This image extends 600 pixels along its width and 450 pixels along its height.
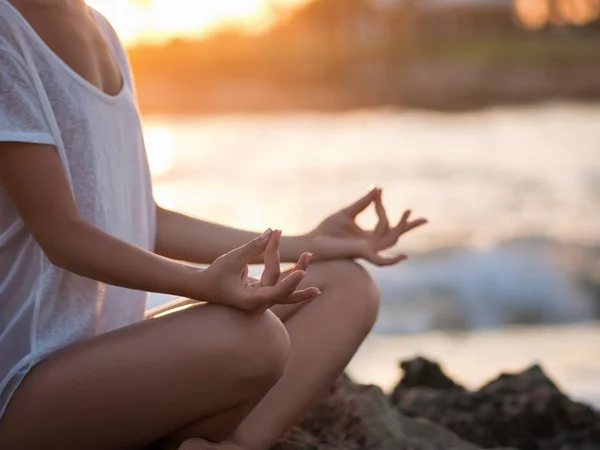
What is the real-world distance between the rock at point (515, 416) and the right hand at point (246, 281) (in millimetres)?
1485

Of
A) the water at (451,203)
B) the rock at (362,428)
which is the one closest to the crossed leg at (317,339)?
the rock at (362,428)

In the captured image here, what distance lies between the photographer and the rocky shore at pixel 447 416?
8.09ft

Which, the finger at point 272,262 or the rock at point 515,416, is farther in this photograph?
the rock at point 515,416

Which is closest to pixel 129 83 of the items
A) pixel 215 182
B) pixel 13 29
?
pixel 13 29

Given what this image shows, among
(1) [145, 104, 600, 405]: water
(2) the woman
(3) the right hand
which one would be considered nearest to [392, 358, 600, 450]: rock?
(2) the woman

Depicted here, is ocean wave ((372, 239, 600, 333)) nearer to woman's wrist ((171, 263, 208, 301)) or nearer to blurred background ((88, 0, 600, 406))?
blurred background ((88, 0, 600, 406))

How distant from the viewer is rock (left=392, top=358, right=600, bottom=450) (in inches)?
118

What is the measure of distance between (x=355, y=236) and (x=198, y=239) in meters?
0.37

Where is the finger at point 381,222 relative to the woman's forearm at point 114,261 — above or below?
below

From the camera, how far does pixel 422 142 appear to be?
20094mm

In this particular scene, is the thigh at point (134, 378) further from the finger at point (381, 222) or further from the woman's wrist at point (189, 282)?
the finger at point (381, 222)

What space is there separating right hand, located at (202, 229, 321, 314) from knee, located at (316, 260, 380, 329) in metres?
0.47

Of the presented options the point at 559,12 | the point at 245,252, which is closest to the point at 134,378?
the point at 245,252

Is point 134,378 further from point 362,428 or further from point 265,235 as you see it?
point 362,428
